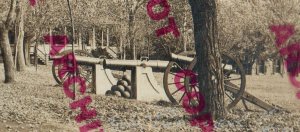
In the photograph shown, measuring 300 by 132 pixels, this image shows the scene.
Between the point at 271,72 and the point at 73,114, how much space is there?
4630 centimetres

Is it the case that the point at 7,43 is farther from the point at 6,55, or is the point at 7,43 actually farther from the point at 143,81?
the point at 143,81

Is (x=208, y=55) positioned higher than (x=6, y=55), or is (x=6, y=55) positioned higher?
(x=208, y=55)

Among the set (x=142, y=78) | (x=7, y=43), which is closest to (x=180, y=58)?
(x=142, y=78)

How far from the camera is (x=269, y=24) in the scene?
42375 millimetres

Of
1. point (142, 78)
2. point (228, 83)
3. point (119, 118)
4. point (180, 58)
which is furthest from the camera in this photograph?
point (142, 78)

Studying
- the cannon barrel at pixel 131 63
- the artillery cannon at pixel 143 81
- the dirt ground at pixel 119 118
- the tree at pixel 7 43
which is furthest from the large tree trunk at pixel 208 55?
the tree at pixel 7 43

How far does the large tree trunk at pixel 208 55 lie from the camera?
1040 cm

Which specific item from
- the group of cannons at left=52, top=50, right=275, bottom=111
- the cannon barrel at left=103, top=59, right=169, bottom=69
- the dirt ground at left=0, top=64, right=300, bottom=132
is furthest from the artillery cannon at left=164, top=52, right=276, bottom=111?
the cannon barrel at left=103, top=59, right=169, bottom=69

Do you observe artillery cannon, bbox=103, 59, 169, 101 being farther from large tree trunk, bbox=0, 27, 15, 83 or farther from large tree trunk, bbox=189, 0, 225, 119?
large tree trunk, bbox=189, 0, 225, 119

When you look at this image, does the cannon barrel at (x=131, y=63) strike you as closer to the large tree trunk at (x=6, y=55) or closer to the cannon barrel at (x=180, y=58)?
the cannon barrel at (x=180, y=58)

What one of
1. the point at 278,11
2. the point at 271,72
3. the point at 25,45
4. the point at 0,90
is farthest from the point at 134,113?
the point at 271,72

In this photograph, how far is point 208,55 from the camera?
416 inches

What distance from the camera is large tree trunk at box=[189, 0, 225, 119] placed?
34.1ft

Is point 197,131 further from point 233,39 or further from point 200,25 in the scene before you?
point 233,39
